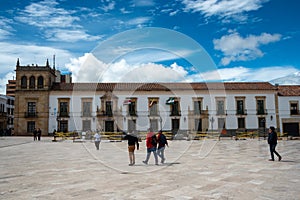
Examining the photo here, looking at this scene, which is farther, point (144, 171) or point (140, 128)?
point (140, 128)

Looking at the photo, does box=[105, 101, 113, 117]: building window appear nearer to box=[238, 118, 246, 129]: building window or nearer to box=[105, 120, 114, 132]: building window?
box=[105, 120, 114, 132]: building window

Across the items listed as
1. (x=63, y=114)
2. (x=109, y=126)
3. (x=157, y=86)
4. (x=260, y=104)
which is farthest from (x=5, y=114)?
(x=260, y=104)

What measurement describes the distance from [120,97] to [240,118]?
665 inches

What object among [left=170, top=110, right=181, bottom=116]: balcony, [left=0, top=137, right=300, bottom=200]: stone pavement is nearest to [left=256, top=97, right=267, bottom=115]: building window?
[left=170, top=110, right=181, bottom=116]: balcony

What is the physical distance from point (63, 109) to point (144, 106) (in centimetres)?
1091

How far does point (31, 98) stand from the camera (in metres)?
37.7

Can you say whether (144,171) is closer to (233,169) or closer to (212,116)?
(233,169)

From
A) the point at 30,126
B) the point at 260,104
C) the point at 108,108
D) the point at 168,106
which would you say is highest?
the point at 260,104

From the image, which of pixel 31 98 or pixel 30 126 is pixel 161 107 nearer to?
pixel 31 98

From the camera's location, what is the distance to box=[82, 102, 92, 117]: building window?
37.7 meters

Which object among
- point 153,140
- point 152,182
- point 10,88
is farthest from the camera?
point 10,88

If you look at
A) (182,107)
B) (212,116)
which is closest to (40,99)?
(182,107)

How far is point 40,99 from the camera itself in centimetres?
3772

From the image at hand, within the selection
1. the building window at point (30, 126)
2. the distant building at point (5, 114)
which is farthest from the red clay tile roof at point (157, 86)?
the distant building at point (5, 114)
